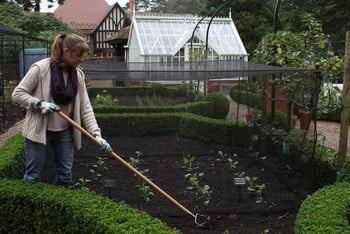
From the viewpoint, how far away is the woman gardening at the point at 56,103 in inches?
136

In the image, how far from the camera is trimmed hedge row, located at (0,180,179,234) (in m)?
3.11

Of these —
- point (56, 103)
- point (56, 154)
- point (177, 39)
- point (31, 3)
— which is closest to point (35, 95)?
point (56, 103)

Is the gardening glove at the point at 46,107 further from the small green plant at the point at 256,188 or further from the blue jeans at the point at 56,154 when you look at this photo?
the small green plant at the point at 256,188

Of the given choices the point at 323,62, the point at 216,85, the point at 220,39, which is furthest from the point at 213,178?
the point at 220,39

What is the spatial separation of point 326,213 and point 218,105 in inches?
296

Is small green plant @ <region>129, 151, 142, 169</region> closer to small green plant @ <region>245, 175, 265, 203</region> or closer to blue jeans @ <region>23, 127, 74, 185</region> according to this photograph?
small green plant @ <region>245, 175, 265, 203</region>

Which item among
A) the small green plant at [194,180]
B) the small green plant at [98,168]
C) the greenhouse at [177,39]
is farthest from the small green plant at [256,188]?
the greenhouse at [177,39]

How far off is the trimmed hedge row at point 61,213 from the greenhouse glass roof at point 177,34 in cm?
1420

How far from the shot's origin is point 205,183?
18.2 feet

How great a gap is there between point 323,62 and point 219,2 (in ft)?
50.6

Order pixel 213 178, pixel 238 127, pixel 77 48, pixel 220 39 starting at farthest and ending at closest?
1. pixel 220 39
2. pixel 238 127
3. pixel 213 178
4. pixel 77 48

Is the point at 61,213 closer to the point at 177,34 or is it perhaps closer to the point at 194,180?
the point at 194,180

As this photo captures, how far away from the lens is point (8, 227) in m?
3.80

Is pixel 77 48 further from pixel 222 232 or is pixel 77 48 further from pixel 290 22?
pixel 290 22
